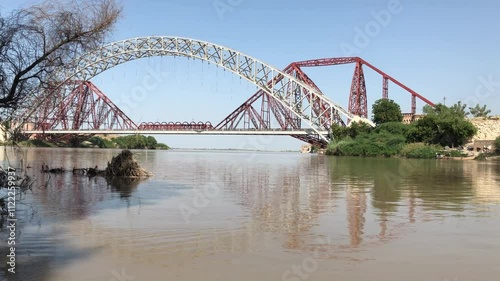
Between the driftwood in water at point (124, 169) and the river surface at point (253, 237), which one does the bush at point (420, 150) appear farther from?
the river surface at point (253, 237)

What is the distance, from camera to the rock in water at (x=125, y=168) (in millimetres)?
20547

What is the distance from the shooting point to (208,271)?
6199 mm

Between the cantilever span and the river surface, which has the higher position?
the cantilever span

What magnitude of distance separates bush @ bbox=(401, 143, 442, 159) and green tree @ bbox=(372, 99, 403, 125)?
18030 mm

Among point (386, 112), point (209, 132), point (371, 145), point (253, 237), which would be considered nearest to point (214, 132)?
point (209, 132)

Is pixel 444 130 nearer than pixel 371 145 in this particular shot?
Yes

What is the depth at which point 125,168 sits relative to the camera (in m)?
20.5

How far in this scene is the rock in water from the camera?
20547 millimetres

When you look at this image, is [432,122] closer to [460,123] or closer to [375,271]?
[460,123]

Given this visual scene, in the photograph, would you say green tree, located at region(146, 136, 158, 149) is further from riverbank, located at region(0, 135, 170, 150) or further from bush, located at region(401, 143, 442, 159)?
bush, located at region(401, 143, 442, 159)

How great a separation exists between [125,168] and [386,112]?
66107 millimetres

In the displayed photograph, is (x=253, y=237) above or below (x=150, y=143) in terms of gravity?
below

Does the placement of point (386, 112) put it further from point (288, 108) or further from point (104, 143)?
point (104, 143)

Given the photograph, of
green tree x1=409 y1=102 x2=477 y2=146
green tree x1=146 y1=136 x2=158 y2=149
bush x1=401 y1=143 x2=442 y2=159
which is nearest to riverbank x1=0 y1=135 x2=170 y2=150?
green tree x1=146 y1=136 x2=158 y2=149
